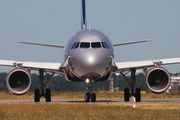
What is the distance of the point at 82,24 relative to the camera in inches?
1609

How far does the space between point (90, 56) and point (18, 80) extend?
4.54 m

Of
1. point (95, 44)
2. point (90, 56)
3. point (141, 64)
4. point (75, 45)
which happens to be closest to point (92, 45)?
point (95, 44)

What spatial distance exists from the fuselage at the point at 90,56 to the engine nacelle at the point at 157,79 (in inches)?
83.0

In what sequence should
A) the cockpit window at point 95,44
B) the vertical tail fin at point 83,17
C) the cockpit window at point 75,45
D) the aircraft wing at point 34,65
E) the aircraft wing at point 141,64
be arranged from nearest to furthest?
the cockpit window at point 95,44 < the cockpit window at point 75,45 < the aircraft wing at point 141,64 < the aircraft wing at point 34,65 < the vertical tail fin at point 83,17

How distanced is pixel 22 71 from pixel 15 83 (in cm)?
73

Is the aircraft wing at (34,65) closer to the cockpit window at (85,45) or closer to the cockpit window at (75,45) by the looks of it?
the cockpit window at (75,45)

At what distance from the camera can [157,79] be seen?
32156 millimetres

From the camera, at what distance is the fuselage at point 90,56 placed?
3002cm

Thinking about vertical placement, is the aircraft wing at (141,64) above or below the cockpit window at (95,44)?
below

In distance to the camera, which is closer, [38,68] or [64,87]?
[38,68]

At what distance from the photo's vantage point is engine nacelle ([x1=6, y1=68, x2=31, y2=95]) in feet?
105

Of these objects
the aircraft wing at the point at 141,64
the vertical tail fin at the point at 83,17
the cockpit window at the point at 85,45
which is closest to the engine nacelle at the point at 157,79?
the aircraft wing at the point at 141,64

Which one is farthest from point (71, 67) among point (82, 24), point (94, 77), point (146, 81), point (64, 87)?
point (64, 87)

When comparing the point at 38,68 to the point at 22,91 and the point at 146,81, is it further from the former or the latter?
the point at 146,81
